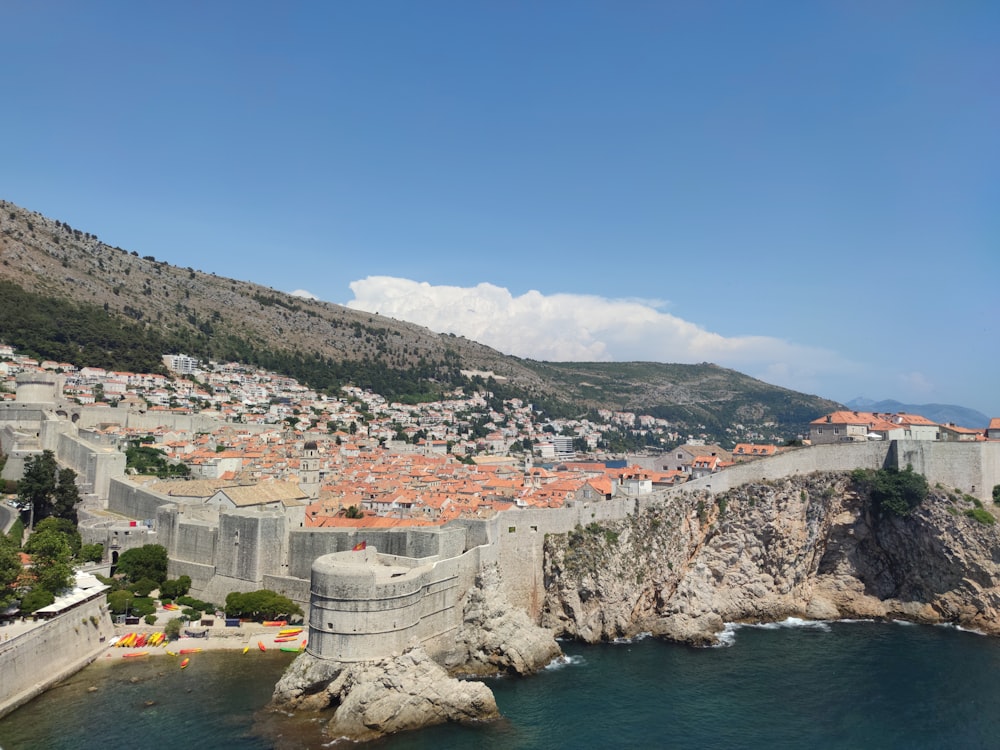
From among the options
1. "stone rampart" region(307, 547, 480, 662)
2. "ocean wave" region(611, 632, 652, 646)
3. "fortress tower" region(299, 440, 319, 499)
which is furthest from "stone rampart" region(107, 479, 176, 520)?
"ocean wave" region(611, 632, 652, 646)

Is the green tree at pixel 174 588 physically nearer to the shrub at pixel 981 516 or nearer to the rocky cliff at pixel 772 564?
the rocky cliff at pixel 772 564

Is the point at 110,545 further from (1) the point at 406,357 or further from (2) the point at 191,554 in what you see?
(1) the point at 406,357

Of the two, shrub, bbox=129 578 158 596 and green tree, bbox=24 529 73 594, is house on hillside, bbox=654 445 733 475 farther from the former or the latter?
green tree, bbox=24 529 73 594

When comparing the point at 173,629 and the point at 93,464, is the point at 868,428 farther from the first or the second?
the point at 93,464

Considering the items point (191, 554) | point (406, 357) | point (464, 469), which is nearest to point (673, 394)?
point (406, 357)

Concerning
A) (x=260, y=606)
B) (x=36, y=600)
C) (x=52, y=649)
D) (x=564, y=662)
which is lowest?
(x=564, y=662)

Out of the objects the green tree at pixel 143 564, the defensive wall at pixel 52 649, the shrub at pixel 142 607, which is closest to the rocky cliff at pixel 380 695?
the defensive wall at pixel 52 649

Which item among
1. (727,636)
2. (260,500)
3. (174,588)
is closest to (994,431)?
(727,636)
